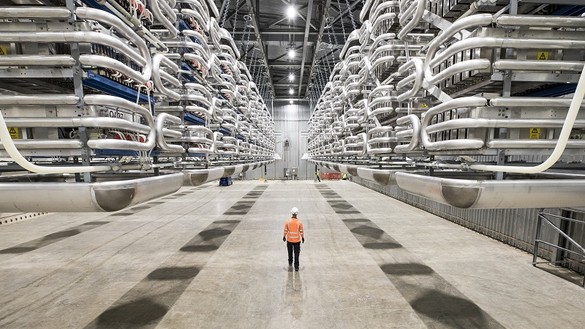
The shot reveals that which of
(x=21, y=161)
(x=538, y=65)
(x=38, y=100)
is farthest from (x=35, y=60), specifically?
(x=538, y=65)

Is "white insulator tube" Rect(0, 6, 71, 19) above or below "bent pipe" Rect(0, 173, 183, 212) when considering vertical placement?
above

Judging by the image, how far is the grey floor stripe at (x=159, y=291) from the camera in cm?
390

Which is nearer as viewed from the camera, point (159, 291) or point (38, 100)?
point (38, 100)

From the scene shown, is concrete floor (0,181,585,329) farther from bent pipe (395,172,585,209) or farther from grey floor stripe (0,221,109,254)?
bent pipe (395,172,585,209)

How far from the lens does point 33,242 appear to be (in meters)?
7.41

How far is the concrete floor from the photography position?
12.9 ft

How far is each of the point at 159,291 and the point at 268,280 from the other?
1890 mm

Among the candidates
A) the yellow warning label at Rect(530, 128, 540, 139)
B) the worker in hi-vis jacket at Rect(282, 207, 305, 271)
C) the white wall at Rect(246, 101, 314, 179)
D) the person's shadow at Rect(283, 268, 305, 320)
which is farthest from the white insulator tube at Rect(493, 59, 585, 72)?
the white wall at Rect(246, 101, 314, 179)

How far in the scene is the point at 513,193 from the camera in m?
2.19

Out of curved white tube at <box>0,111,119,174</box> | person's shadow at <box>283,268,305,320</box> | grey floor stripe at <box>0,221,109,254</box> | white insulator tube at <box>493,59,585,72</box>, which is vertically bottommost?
grey floor stripe at <box>0,221,109,254</box>

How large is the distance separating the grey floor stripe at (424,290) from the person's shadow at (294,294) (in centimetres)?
172

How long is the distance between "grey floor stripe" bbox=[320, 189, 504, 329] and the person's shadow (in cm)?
172

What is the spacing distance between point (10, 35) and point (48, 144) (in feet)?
3.00

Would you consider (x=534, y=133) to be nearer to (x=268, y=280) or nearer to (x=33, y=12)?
(x=33, y=12)
